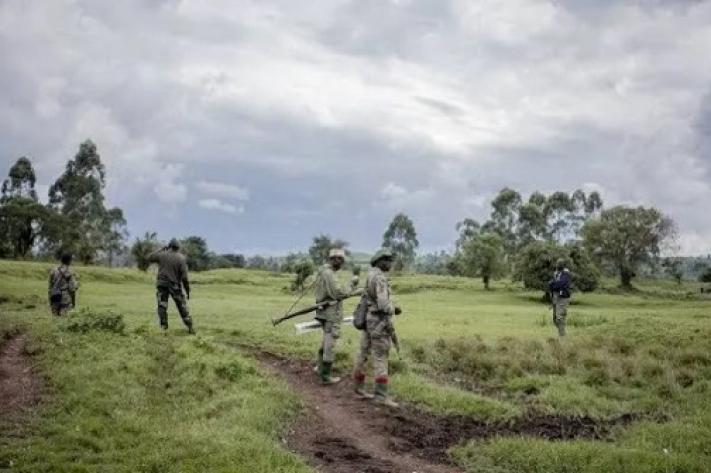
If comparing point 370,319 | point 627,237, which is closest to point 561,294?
point 370,319

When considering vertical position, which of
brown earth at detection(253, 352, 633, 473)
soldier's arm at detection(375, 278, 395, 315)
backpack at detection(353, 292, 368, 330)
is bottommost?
brown earth at detection(253, 352, 633, 473)

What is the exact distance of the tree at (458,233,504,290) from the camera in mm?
83000

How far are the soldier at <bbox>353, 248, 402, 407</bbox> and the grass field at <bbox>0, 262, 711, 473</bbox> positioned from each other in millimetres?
1043

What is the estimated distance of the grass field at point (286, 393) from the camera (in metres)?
11.4

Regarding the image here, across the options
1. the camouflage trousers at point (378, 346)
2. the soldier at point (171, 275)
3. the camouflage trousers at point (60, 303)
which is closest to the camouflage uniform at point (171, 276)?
the soldier at point (171, 275)

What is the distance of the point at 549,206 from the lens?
132000 millimetres

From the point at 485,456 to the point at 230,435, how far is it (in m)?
4.50

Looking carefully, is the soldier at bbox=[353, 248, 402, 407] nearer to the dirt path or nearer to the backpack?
the backpack

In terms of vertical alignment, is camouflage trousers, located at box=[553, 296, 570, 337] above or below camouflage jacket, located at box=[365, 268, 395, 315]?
below

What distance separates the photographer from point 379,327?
1659cm

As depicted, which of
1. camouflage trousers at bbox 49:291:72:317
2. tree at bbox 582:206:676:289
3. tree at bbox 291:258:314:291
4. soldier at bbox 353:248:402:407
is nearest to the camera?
soldier at bbox 353:248:402:407

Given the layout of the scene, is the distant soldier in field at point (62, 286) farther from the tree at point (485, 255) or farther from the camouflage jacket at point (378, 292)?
the tree at point (485, 255)

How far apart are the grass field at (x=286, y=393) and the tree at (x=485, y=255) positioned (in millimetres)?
52660

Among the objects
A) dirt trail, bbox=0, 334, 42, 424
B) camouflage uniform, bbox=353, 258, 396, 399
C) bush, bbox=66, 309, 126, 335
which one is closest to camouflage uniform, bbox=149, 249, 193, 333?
bush, bbox=66, 309, 126, 335
